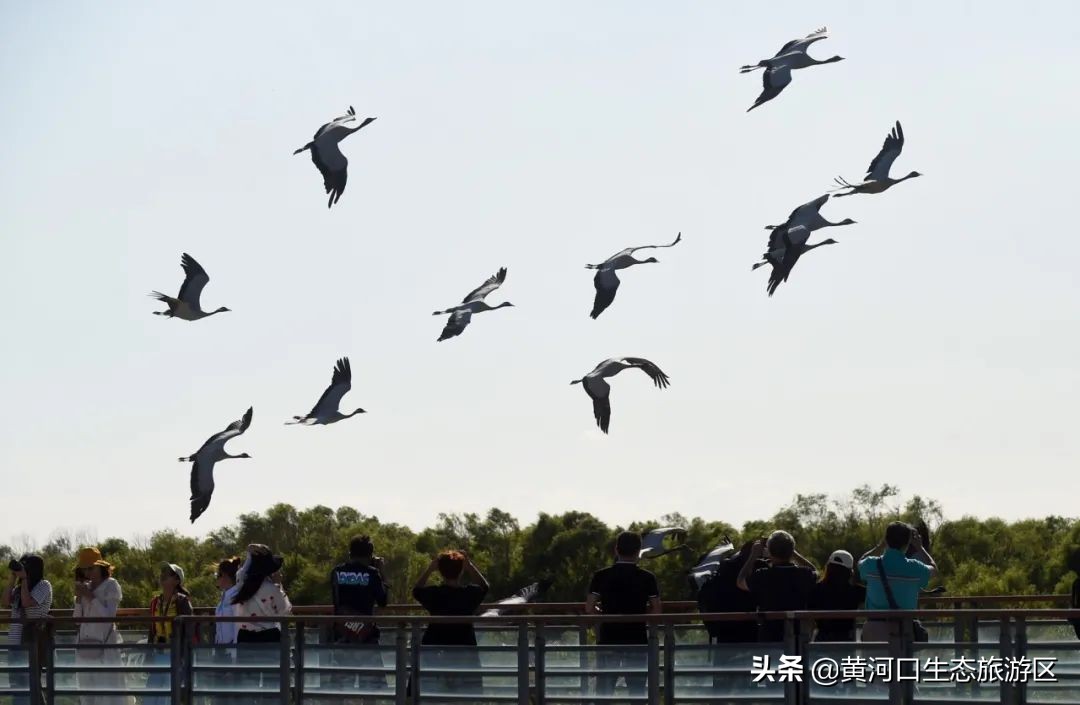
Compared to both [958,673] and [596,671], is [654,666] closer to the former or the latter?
[596,671]

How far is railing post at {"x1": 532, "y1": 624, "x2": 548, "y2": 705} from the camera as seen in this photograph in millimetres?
14859

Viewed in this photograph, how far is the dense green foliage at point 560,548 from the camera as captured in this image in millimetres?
39719

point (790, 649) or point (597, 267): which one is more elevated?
point (597, 267)

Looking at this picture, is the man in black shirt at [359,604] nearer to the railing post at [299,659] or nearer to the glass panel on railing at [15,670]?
the railing post at [299,659]

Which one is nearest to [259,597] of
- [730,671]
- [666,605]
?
[666,605]

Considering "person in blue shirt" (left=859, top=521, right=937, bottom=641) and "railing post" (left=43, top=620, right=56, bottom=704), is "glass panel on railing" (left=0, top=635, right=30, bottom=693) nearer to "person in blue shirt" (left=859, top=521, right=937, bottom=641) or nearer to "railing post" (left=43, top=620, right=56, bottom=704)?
"railing post" (left=43, top=620, right=56, bottom=704)

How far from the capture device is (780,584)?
14.2 meters

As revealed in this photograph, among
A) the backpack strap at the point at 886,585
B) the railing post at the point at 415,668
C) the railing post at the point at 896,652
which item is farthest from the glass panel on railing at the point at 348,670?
the railing post at the point at 896,652

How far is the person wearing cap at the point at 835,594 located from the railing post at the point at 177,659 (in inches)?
207

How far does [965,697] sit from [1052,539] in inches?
1287

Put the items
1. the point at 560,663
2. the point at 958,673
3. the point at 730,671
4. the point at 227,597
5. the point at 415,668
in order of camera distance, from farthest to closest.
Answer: the point at 227,597
the point at 415,668
the point at 560,663
the point at 730,671
the point at 958,673

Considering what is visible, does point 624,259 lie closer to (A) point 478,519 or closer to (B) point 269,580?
(B) point 269,580

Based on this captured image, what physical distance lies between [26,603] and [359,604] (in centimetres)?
380

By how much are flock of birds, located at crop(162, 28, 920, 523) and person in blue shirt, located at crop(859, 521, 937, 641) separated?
9.48m
